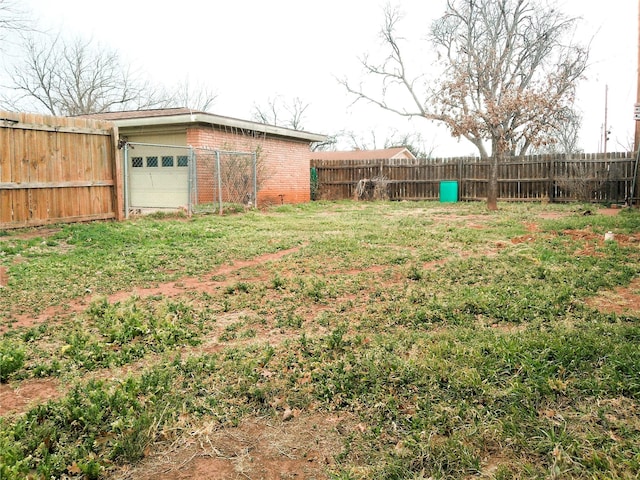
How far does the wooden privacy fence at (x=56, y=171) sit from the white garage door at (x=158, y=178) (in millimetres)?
4775

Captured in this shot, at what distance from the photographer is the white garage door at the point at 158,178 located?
612 inches

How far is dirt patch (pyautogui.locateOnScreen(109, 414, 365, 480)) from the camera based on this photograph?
6.86ft

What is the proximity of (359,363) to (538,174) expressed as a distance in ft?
57.3

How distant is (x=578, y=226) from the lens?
904 cm

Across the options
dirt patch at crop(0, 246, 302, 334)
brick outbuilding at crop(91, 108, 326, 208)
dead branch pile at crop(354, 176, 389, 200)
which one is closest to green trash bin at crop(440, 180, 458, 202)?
dead branch pile at crop(354, 176, 389, 200)

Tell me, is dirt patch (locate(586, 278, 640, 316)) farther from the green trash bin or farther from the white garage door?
the green trash bin

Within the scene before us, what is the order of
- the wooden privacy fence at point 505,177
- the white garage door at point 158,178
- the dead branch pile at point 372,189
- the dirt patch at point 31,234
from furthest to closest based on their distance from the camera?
the dead branch pile at point 372,189 → the wooden privacy fence at point 505,177 → the white garage door at point 158,178 → the dirt patch at point 31,234

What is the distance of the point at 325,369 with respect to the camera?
118 inches

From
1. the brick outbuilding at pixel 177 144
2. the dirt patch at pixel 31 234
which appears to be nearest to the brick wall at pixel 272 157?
the brick outbuilding at pixel 177 144

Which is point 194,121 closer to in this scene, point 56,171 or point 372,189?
point 56,171

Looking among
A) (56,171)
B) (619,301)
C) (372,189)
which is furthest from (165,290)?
(372,189)

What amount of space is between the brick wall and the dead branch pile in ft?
7.19

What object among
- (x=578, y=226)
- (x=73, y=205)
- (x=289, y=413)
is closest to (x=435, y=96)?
(x=578, y=226)

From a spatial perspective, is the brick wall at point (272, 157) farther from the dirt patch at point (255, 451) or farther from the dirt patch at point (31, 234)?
the dirt patch at point (255, 451)
